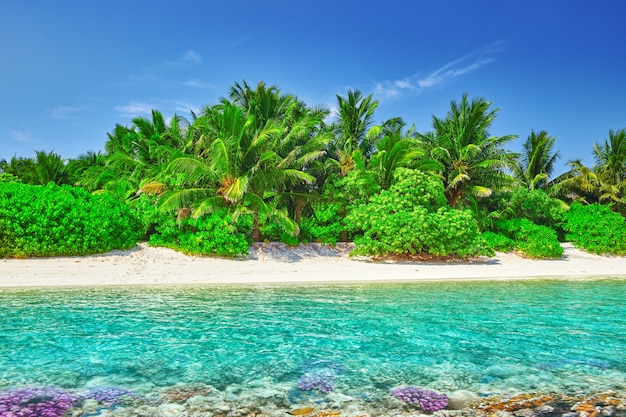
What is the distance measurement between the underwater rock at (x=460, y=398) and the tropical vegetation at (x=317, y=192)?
44.1 feet

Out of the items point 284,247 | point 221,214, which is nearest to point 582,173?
point 284,247

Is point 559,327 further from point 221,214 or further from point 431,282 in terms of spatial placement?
point 221,214

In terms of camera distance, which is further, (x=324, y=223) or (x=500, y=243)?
(x=324, y=223)

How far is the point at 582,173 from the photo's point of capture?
2706cm

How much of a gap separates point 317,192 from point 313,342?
16.5 metres

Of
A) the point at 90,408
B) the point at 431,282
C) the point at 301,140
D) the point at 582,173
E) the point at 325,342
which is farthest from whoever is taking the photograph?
the point at 582,173

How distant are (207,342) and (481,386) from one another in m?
3.65

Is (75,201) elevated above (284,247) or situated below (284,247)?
above

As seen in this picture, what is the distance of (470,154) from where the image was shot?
22344 millimetres

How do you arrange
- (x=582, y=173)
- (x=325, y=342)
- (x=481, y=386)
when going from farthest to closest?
(x=582, y=173) < (x=325, y=342) < (x=481, y=386)

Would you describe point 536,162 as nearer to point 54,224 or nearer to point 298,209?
point 298,209

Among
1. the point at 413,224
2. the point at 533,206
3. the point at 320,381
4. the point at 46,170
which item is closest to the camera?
the point at 320,381

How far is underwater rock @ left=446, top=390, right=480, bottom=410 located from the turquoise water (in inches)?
5.6

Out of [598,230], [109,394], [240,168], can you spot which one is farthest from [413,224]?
[109,394]
